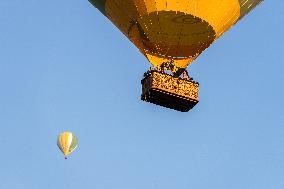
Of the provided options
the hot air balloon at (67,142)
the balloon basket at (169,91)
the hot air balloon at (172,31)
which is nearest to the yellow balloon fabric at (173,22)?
the hot air balloon at (172,31)

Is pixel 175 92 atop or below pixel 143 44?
below

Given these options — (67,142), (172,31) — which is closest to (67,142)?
(67,142)

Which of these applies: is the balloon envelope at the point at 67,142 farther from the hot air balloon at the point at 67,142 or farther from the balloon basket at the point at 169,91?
the balloon basket at the point at 169,91

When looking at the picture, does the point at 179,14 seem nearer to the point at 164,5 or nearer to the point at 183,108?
the point at 164,5

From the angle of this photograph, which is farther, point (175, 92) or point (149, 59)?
point (149, 59)

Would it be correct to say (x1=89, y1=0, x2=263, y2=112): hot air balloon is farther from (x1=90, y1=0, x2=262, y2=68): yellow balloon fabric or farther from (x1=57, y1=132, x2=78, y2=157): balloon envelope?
(x1=57, y1=132, x2=78, y2=157): balloon envelope

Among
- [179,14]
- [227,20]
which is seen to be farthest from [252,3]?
[179,14]
